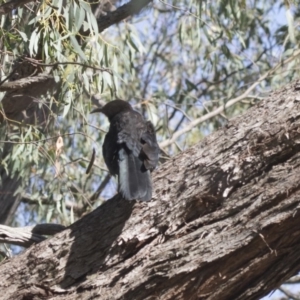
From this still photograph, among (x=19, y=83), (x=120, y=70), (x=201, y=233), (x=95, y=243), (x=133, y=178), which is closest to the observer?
(x=201, y=233)

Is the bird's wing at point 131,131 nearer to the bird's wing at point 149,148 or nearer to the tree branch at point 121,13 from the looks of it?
the bird's wing at point 149,148

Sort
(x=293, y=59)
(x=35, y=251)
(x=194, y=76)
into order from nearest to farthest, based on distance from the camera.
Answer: (x=35, y=251) < (x=293, y=59) < (x=194, y=76)

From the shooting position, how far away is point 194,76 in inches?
359

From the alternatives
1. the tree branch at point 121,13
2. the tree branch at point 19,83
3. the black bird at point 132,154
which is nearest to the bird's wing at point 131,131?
the black bird at point 132,154

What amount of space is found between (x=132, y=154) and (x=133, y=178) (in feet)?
1.17

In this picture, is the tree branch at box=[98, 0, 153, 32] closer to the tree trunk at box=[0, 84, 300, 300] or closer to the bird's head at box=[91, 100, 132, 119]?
the bird's head at box=[91, 100, 132, 119]

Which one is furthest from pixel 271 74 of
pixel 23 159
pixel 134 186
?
pixel 134 186

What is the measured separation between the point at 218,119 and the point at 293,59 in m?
1.26

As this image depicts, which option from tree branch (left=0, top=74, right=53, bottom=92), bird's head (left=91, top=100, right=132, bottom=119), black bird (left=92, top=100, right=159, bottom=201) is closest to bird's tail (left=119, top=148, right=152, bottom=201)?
black bird (left=92, top=100, right=159, bottom=201)

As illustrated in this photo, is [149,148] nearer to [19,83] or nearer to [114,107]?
[19,83]

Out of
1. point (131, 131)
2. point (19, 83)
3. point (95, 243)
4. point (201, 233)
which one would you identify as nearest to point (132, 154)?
point (131, 131)

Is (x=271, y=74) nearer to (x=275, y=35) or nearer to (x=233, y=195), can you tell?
(x=275, y=35)

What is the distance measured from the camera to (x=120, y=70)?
7656 mm

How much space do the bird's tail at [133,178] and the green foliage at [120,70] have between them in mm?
553
